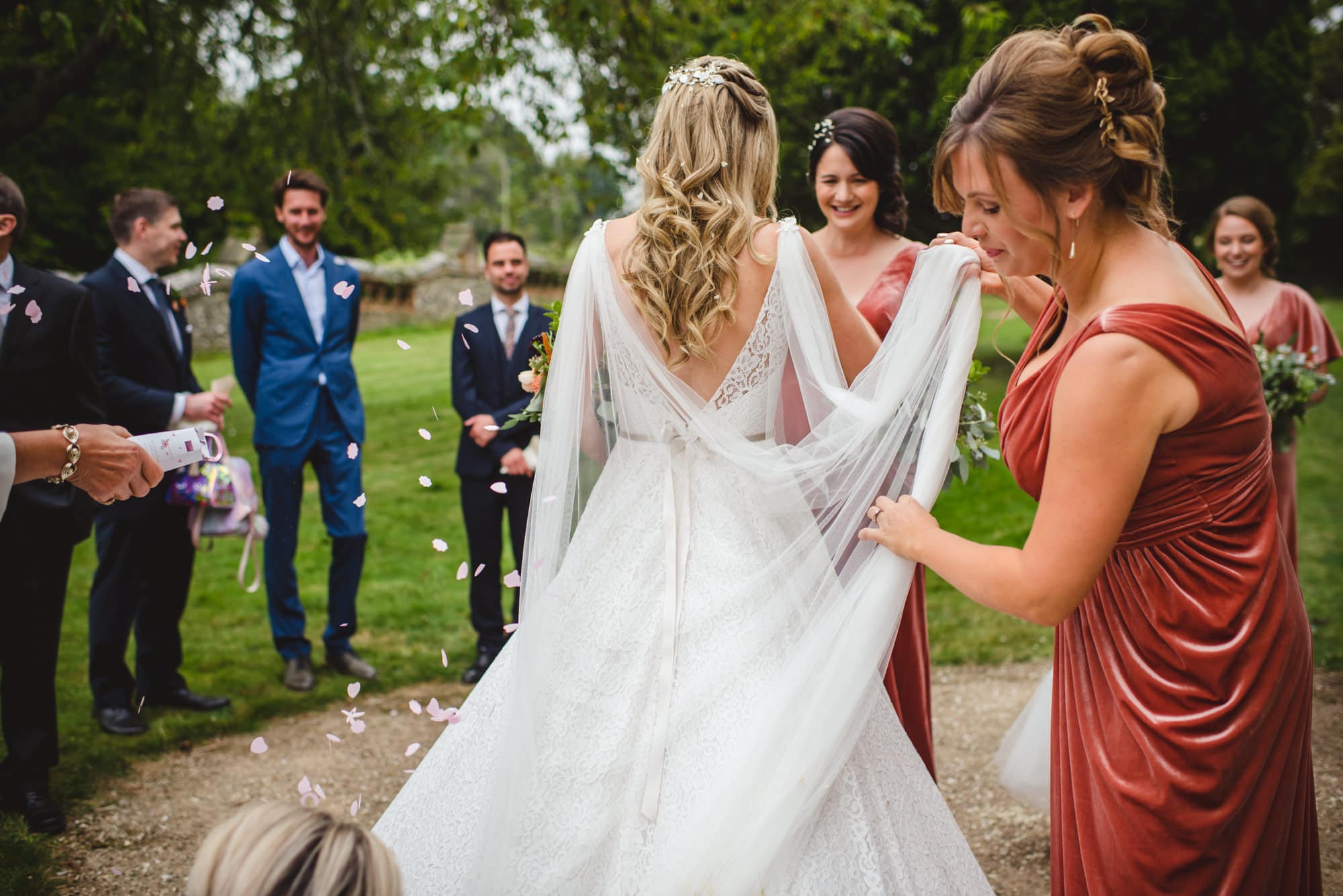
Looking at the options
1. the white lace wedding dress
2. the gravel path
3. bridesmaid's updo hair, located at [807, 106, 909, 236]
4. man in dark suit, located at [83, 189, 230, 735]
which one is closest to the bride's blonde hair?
the white lace wedding dress

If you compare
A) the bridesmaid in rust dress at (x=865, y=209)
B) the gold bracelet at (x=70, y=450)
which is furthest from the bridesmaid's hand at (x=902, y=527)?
the gold bracelet at (x=70, y=450)

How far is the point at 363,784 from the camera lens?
4645mm

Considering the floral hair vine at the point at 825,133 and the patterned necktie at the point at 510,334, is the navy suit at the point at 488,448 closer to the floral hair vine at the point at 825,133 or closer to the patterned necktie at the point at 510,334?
the patterned necktie at the point at 510,334

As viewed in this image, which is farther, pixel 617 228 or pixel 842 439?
pixel 617 228

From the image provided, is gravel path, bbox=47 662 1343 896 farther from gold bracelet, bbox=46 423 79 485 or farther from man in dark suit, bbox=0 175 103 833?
gold bracelet, bbox=46 423 79 485

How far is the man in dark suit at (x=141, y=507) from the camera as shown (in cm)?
512

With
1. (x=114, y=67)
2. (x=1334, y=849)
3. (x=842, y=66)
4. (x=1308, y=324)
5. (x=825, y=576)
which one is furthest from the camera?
(x=842, y=66)

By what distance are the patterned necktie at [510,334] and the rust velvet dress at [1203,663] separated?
14.9ft

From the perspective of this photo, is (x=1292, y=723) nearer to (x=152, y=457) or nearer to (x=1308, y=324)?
(x=152, y=457)

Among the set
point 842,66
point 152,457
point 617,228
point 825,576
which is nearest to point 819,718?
point 825,576

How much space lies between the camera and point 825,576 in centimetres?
252

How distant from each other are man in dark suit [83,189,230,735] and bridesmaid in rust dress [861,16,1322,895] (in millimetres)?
4422

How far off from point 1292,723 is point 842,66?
1306 centimetres

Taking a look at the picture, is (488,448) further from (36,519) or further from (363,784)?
A: (36,519)
